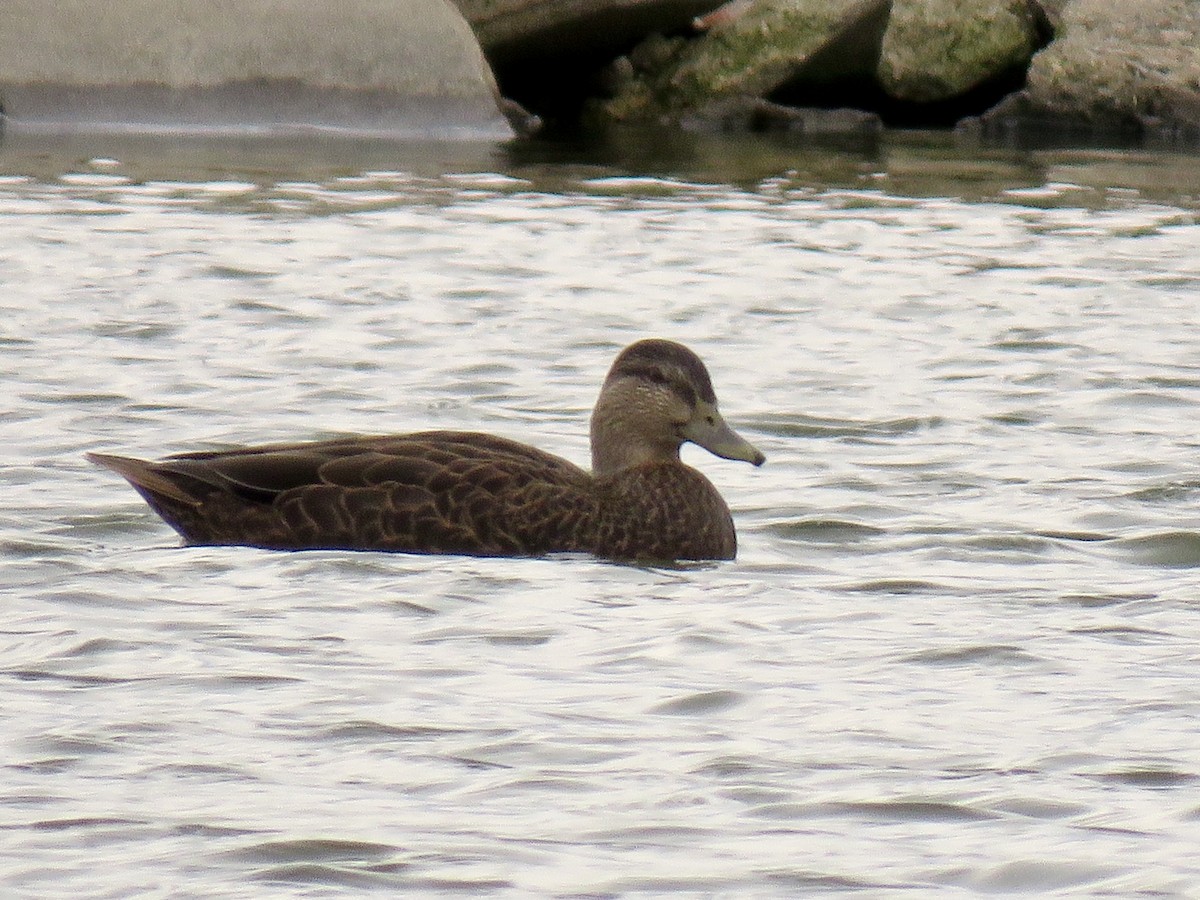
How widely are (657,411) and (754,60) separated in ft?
41.8

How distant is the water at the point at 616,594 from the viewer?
4641 mm

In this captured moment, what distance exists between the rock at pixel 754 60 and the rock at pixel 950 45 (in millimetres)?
→ 271

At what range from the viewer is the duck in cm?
711

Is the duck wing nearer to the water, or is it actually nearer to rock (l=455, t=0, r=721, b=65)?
the water

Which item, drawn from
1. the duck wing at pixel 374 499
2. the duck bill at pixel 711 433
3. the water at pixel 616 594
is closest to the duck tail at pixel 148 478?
the duck wing at pixel 374 499

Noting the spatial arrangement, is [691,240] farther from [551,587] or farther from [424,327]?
[551,587]

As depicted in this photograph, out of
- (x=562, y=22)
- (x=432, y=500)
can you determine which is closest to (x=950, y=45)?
(x=562, y=22)

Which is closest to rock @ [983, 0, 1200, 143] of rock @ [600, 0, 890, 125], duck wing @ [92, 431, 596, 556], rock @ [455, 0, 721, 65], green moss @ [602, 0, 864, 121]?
rock @ [600, 0, 890, 125]

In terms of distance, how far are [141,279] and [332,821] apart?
25.8 ft

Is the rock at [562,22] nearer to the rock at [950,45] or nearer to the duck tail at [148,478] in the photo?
A: the rock at [950,45]

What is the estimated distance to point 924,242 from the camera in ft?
46.2

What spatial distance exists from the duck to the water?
0.11 m

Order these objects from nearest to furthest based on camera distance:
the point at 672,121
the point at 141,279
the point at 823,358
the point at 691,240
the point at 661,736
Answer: the point at 661,736
the point at 823,358
the point at 141,279
the point at 691,240
the point at 672,121

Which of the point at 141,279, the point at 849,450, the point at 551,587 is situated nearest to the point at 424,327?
the point at 141,279
